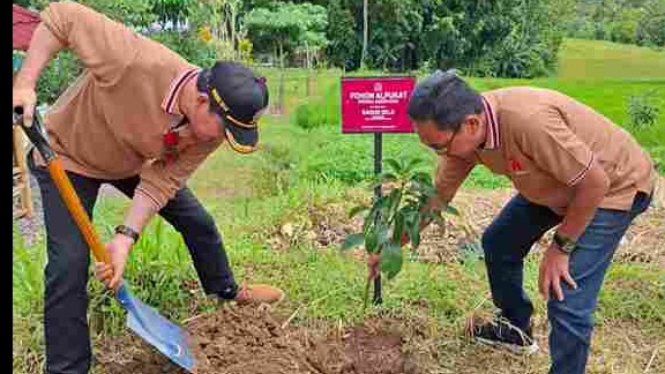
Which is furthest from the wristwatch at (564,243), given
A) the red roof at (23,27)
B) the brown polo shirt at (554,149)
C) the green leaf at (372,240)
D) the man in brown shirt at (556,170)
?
the red roof at (23,27)

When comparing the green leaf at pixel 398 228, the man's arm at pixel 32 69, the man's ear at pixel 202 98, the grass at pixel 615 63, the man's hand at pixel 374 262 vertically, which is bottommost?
the grass at pixel 615 63

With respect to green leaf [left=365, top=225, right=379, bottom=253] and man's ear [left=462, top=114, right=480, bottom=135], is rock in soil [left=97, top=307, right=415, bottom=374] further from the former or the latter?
man's ear [left=462, top=114, right=480, bottom=135]

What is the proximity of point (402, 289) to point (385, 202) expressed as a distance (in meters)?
0.89

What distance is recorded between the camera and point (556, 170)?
2.30 metres

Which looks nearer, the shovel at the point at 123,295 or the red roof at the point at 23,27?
the shovel at the point at 123,295

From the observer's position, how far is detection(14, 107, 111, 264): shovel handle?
2297 mm

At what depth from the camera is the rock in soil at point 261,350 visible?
2.85 m

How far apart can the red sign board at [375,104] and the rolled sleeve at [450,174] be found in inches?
21.0

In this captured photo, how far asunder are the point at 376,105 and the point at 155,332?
132 cm

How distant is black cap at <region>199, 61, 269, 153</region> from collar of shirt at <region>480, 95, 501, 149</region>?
648mm

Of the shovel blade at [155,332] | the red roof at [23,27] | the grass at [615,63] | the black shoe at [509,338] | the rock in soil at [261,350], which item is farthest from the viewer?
the grass at [615,63]

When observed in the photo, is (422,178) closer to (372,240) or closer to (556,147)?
(372,240)

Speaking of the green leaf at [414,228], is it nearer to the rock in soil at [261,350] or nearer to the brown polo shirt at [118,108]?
the rock in soil at [261,350]

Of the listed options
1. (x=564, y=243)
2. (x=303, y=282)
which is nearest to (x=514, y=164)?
(x=564, y=243)
